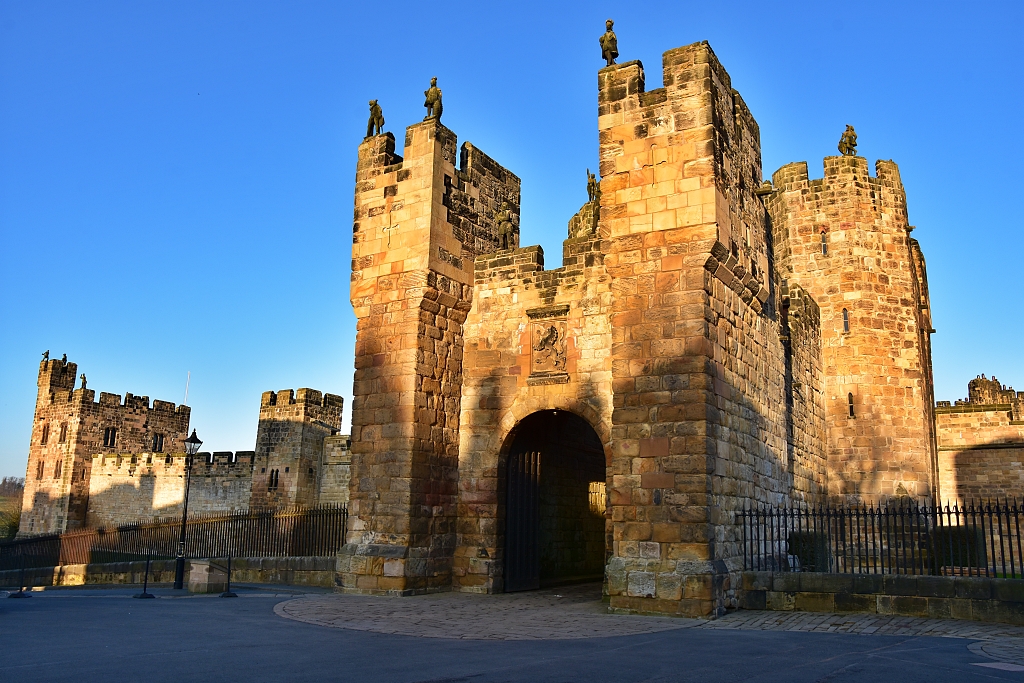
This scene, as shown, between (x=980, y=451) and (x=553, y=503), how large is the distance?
46.4ft

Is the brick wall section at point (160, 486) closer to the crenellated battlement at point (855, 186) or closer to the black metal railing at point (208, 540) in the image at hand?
the black metal railing at point (208, 540)

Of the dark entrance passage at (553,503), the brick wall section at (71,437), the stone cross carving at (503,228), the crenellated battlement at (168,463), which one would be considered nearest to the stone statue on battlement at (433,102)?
the stone cross carving at (503,228)

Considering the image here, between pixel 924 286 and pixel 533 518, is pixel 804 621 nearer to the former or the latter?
pixel 533 518

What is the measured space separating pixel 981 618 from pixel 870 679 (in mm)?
4633

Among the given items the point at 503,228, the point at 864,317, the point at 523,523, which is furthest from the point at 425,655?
the point at 864,317

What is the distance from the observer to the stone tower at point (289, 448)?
32.4 meters

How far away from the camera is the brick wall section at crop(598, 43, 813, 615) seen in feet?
36.3

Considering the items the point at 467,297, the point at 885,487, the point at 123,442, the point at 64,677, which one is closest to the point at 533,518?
the point at 467,297

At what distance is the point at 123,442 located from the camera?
4297 cm

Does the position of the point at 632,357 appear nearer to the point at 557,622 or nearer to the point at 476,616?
the point at 557,622

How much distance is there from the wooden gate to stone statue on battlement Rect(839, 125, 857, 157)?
12.1 meters

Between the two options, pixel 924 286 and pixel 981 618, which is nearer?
pixel 981 618

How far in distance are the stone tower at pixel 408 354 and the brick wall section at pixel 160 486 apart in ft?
72.3

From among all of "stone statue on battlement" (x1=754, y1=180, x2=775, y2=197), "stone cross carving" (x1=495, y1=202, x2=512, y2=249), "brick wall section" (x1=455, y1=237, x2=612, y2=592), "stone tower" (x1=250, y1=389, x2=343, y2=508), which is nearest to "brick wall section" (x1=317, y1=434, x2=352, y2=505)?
"stone tower" (x1=250, y1=389, x2=343, y2=508)
